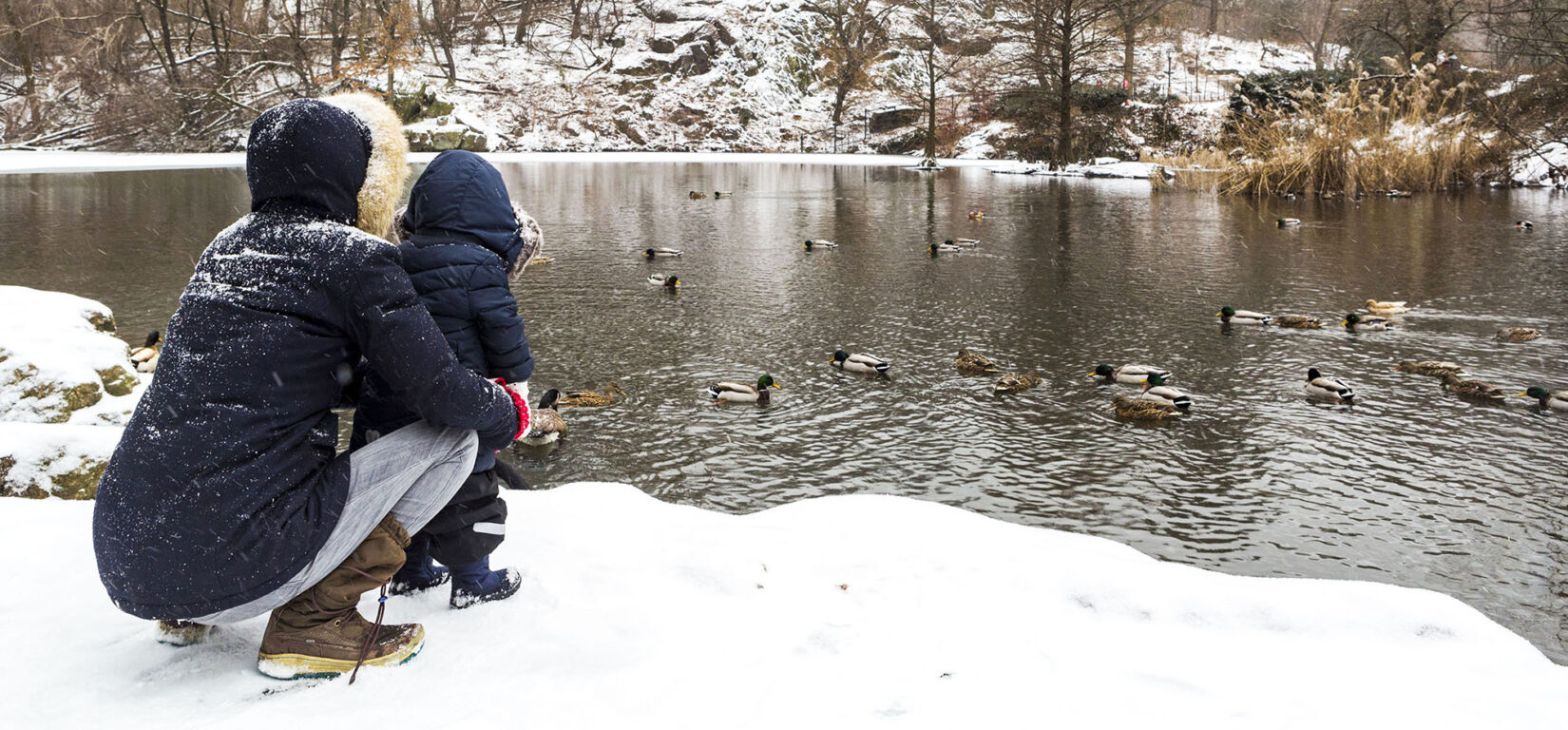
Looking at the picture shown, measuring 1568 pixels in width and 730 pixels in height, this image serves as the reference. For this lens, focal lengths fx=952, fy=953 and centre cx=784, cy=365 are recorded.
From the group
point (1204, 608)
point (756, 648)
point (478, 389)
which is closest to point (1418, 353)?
point (1204, 608)

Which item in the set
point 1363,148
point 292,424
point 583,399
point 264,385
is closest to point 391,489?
point 292,424

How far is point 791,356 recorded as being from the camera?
315 inches

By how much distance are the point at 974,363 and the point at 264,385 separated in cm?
604

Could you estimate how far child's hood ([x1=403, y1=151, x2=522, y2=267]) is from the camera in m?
2.79

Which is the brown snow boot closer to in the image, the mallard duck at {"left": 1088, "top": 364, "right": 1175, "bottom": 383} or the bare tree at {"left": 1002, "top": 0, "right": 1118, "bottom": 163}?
the mallard duck at {"left": 1088, "top": 364, "right": 1175, "bottom": 383}

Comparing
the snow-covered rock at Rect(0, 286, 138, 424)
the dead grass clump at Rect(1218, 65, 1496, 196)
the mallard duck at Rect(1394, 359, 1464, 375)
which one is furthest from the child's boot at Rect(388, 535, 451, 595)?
the dead grass clump at Rect(1218, 65, 1496, 196)

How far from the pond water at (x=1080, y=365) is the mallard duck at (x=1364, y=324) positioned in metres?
0.15

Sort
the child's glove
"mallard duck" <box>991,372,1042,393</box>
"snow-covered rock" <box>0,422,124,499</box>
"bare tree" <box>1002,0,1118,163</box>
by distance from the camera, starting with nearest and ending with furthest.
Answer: the child's glove, "snow-covered rock" <box>0,422,124,499</box>, "mallard duck" <box>991,372,1042,393</box>, "bare tree" <box>1002,0,1118,163</box>

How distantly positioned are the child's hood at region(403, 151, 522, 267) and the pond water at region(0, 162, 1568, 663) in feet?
8.35

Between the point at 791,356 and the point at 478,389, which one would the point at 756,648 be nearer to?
the point at 478,389

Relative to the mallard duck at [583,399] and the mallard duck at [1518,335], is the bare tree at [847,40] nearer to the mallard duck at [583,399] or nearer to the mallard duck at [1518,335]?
the mallard duck at [1518,335]

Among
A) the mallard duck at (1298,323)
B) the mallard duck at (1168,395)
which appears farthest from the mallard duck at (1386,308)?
the mallard duck at (1168,395)

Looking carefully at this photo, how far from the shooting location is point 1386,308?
371 inches

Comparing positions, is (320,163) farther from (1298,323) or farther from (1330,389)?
(1298,323)
